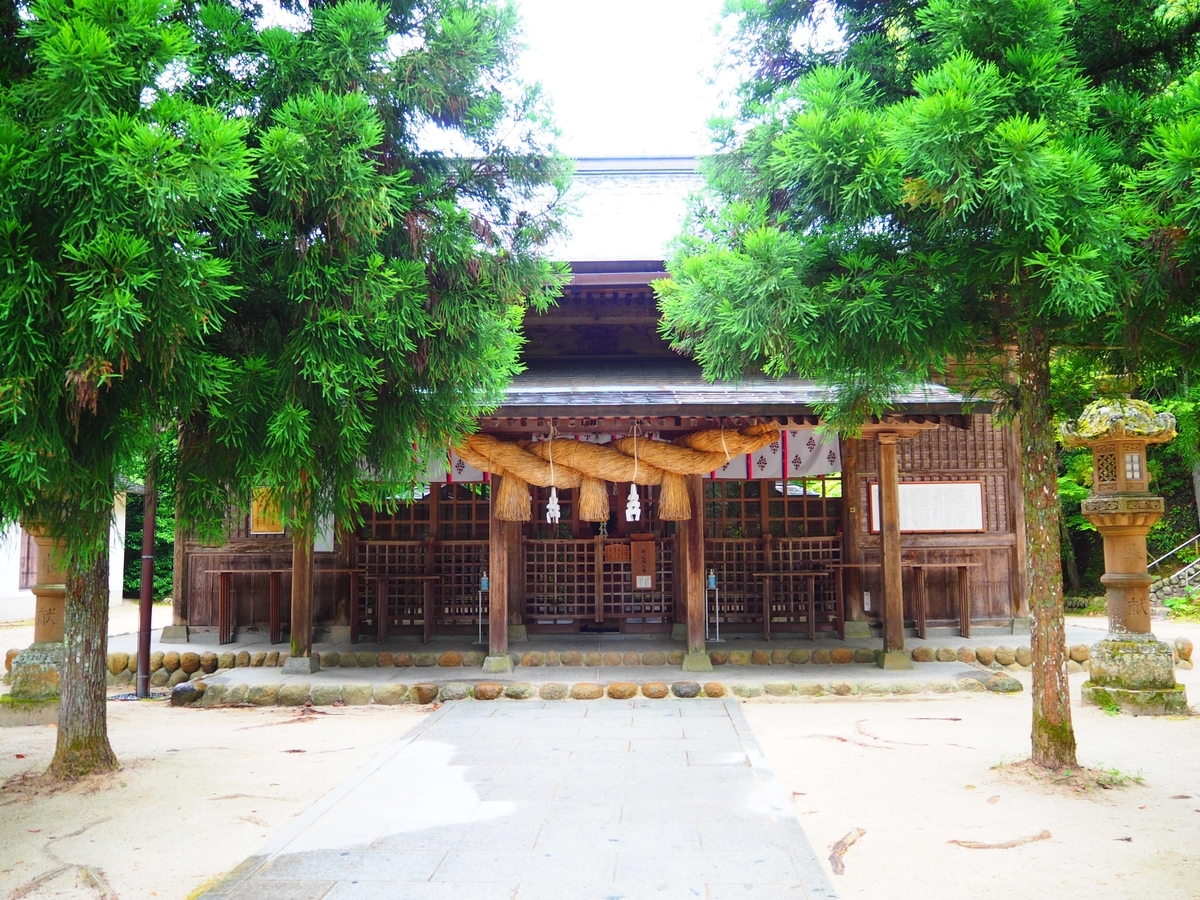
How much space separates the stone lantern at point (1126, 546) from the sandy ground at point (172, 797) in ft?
22.5

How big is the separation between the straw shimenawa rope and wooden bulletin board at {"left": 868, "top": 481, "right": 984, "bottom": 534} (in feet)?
9.82

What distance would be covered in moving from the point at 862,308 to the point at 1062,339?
174 centimetres

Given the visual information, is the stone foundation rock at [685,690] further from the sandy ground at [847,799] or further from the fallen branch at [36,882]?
the fallen branch at [36,882]

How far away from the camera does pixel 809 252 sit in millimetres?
4680

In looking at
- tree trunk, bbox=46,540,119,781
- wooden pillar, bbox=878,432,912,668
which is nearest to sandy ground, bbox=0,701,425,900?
tree trunk, bbox=46,540,119,781

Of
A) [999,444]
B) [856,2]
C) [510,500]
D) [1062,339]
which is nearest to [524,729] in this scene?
[510,500]

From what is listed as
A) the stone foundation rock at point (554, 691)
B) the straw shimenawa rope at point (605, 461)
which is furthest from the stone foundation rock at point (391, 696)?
the straw shimenawa rope at point (605, 461)

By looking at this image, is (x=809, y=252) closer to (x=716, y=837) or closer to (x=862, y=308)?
(x=862, y=308)

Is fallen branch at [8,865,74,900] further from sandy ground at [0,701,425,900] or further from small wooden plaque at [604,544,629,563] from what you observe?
small wooden plaque at [604,544,629,563]

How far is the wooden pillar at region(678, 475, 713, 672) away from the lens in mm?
A: 9242

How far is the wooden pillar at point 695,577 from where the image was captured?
9.24 metres

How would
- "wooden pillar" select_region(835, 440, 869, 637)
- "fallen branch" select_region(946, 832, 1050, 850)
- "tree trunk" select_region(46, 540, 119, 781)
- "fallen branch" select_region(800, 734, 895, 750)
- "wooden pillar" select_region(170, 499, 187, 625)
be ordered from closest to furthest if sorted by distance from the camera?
"fallen branch" select_region(946, 832, 1050, 850)
"tree trunk" select_region(46, 540, 119, 781)
"fallen branch" select_region(800, 734, 895, 750)
"wooden pillar" select_region(835, 440, 869, 637)
"wooden pillar" select_region(170, 499, 187, 625)

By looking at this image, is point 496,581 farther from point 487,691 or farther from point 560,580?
point 560,580

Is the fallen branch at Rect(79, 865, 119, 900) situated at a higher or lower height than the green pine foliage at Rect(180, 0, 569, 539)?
lower
